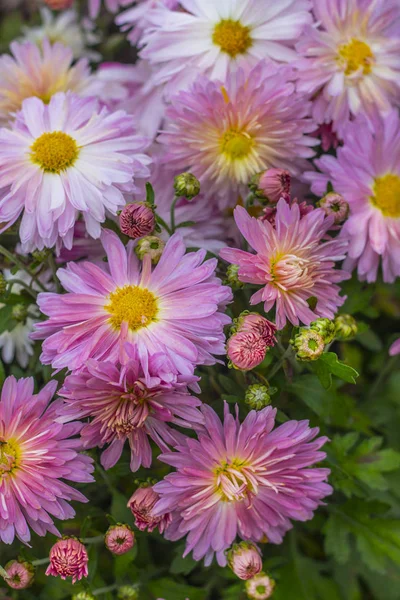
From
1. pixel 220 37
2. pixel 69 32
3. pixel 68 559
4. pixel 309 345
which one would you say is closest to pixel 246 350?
pixel 309 345

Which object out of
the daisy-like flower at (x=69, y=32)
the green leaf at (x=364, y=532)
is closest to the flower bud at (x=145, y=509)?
the green leaf at (x=364, y=532)

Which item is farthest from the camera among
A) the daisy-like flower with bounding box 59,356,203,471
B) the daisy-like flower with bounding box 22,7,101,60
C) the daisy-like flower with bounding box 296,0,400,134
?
the daisy-like flower with bounding box 22,7,101,60

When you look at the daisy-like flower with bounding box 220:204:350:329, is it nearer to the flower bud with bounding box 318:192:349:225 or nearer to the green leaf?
the flower bud with bounding box 318:192:349:225

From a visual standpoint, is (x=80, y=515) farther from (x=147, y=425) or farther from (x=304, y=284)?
(x=304, y=284)

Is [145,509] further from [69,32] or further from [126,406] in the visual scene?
[69,32]

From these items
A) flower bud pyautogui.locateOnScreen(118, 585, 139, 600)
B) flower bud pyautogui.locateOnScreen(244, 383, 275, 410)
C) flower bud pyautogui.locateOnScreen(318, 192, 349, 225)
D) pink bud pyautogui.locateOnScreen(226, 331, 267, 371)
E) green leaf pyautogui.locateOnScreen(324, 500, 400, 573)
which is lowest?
flower bud pyautogui.locateOnScreen(118, 585, 139, 600)

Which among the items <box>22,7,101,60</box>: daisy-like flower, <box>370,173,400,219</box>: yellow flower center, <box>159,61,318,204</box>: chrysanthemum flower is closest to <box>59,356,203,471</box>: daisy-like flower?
<box>159,61,318,204</box>: chrysanthemum flower
